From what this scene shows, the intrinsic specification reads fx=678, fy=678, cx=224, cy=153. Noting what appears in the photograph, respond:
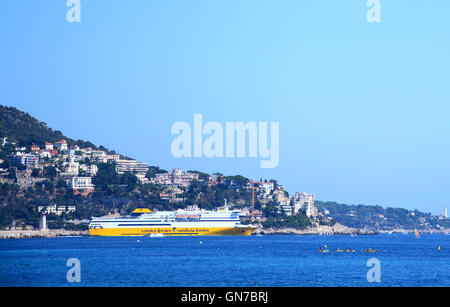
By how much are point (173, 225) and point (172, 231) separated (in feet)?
4.05

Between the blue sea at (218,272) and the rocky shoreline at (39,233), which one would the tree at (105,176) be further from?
the blue sea at (218,272)

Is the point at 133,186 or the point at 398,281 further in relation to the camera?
the point at 133,186

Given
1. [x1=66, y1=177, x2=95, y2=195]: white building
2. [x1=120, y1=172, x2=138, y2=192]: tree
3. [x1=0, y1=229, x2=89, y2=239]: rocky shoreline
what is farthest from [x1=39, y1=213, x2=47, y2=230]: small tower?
[x1=120, y1=172, x2=138, y2=192]: tree

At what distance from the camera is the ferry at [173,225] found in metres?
135

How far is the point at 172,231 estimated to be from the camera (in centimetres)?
13750

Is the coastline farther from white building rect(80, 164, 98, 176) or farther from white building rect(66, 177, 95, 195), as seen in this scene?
white building rect(80, 164, 98, 176)

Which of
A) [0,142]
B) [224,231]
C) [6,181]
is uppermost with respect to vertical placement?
[0,142]

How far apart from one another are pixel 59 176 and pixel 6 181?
14546 mm

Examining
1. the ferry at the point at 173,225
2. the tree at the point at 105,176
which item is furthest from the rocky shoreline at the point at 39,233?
the tree at the point at 105,176

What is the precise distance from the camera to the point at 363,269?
53375 millimetres

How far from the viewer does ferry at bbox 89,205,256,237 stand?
135 m
